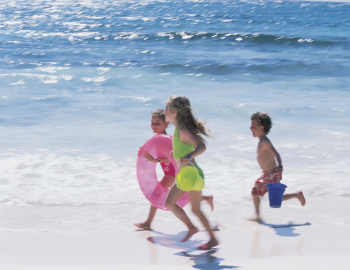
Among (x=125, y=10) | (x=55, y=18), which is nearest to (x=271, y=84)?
(x=55, y=18)

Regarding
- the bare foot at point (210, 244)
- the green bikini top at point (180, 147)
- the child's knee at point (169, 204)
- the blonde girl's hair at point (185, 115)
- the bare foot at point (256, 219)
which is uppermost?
the blonde girl's hair at point (185, 115)

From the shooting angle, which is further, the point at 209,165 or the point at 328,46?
the point at 328,46

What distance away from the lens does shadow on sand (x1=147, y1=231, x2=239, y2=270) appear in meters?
2.95

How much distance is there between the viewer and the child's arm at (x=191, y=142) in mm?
3142

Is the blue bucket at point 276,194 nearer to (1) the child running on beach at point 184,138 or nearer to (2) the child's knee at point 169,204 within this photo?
(1) the child running on beach at point 184,138

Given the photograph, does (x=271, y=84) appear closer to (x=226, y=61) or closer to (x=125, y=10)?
(x=226, y=61)

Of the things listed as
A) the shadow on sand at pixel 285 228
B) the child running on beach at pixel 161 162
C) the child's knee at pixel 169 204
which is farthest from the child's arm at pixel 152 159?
the shadow on sand at pixel 285 228

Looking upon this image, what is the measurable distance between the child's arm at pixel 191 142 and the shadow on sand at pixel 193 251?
67 cm

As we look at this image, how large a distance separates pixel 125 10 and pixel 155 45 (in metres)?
18.3

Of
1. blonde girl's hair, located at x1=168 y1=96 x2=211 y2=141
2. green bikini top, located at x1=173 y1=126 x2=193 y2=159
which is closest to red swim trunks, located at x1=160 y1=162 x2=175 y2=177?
green bikini top, located at x1=173 y1=126 x2=193 y2=159

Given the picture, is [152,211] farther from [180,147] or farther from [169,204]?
[180,147]

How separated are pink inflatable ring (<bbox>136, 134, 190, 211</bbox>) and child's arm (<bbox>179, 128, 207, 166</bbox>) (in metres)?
0.44

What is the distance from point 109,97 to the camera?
10352mm

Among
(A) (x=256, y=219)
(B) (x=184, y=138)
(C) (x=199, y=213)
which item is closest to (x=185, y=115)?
(B) (x=184, y=138)
